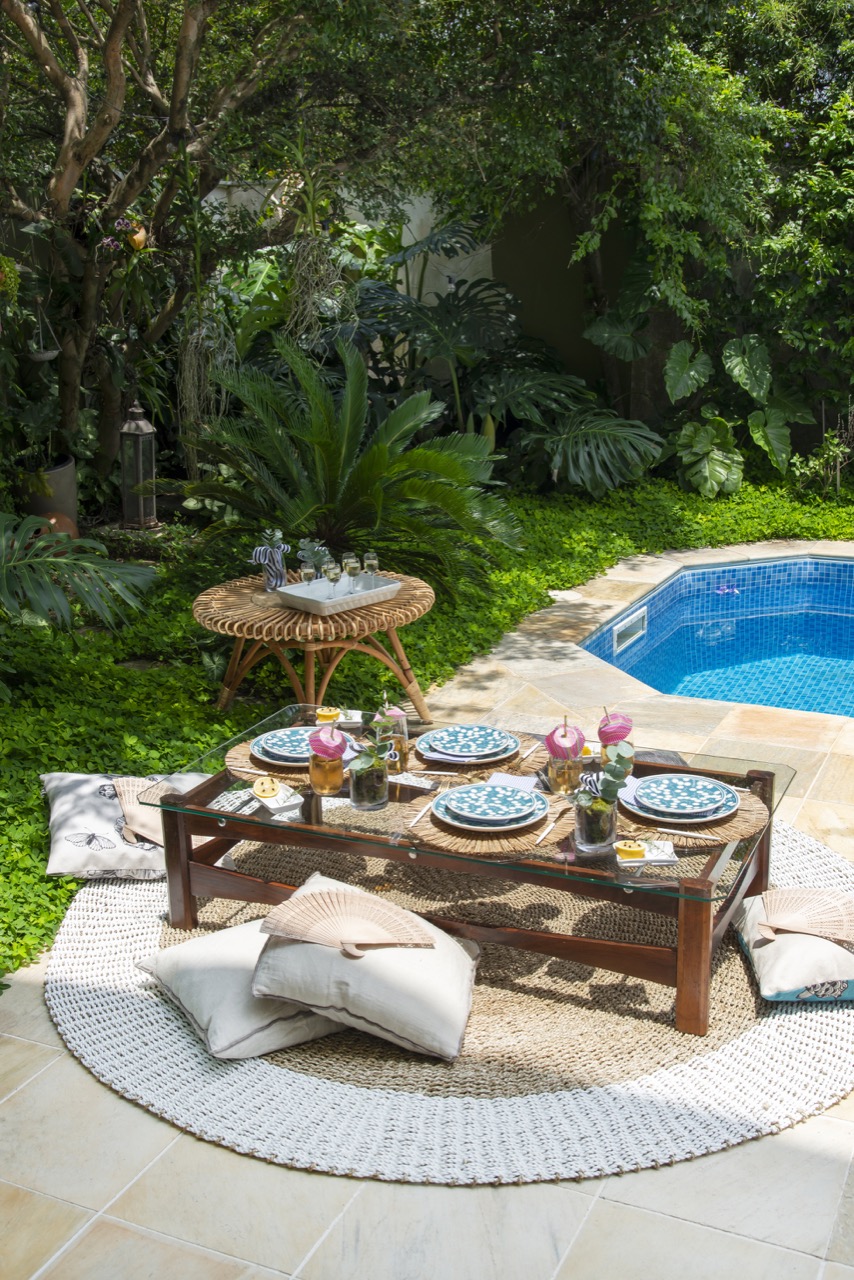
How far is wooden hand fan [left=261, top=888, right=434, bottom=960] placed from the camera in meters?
2.72

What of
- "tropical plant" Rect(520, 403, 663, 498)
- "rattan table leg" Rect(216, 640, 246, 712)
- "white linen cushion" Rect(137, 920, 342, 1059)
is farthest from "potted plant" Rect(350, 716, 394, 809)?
"tropical plant" Rect(520, 403, 663, 498)

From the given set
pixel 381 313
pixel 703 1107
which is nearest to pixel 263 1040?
pixel 703 1107

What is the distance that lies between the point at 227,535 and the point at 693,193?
433cm

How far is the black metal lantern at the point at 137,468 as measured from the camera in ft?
23.0

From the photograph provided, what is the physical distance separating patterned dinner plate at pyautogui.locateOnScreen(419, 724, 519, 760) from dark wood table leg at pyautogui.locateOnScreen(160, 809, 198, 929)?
70 cm

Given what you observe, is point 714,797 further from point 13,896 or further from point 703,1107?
point 13,896

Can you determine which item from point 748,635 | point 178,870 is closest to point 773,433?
point 748,635

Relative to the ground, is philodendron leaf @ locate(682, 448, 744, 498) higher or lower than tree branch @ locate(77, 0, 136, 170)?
lower

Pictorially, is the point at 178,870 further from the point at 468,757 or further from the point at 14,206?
the point at 14,206

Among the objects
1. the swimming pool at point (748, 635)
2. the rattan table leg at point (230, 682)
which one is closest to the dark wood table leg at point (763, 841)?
the rattan table leg at point (230, 682)

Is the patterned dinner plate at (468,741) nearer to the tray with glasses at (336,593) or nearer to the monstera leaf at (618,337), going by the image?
the tray with glasses at (336,593)

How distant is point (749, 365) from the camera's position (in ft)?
28.0

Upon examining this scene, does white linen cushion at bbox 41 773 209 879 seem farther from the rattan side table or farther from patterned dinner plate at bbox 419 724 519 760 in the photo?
the rattan side table

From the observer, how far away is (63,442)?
699 cm
